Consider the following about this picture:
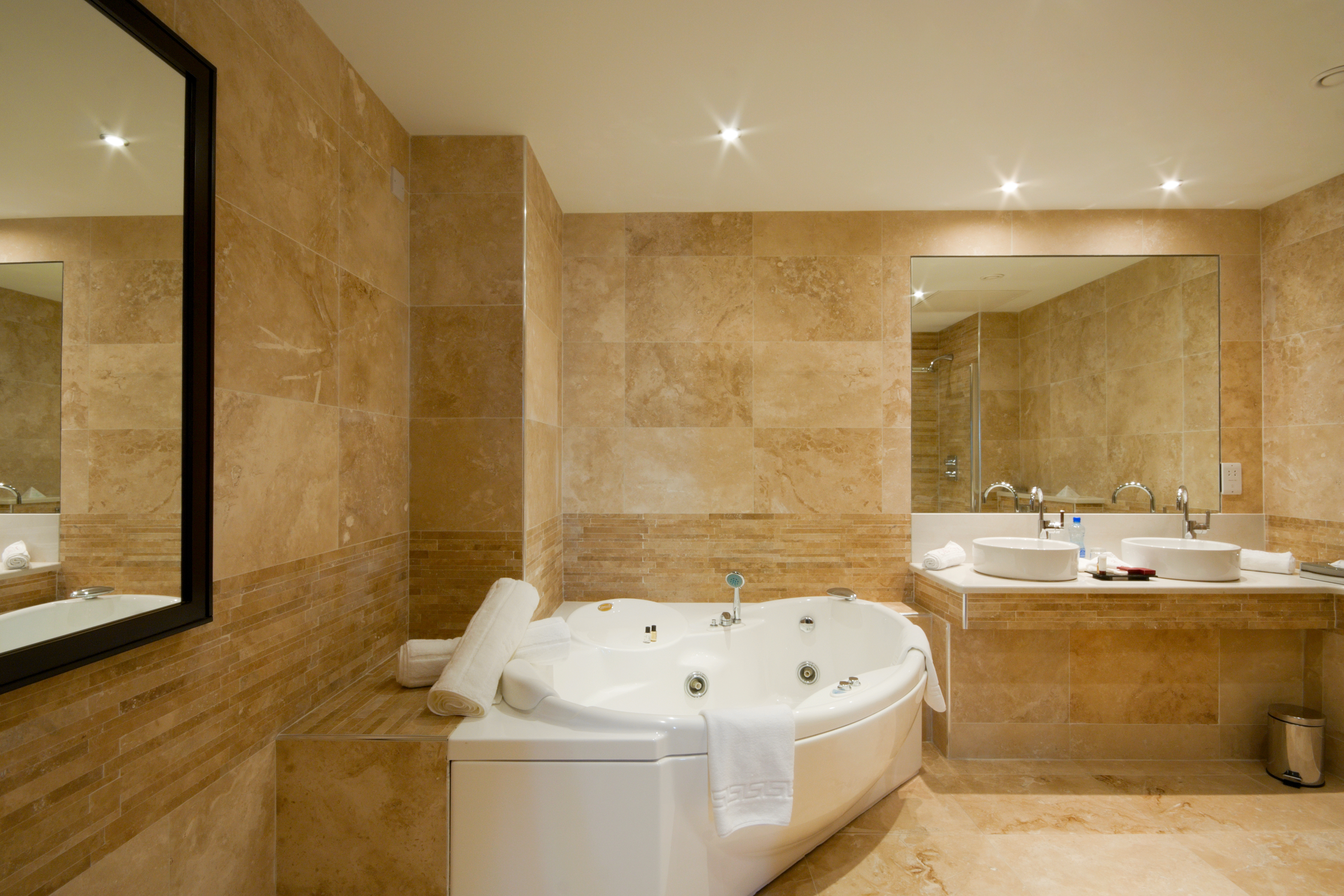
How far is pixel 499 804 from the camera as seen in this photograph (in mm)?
1518

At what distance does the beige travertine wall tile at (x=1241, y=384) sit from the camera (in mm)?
2846

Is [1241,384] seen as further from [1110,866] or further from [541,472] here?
[541,472]

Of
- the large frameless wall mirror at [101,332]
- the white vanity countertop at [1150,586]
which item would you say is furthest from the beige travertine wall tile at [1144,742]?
the large frameless wall mirror at [101,332]

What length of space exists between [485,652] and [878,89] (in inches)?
82.1

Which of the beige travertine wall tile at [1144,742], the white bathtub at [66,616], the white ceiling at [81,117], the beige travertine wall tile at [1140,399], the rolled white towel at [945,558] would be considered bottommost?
the beige travertine wall tile at [1144,742]

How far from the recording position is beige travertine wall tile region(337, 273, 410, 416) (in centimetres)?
181

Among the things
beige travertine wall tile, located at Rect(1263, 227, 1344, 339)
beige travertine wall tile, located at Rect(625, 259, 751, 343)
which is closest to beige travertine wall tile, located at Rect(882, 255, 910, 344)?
beige travertine wall tile, located at Rect(625, 259, 751, 343)

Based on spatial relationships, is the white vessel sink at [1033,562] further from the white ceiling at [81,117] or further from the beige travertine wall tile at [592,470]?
the white ceiling at [81,117]

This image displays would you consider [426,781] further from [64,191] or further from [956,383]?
[956,383]

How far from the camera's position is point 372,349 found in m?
1.96

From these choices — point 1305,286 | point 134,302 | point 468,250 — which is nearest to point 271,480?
point 134,302

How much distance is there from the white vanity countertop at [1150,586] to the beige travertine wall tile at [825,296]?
1.20 meters

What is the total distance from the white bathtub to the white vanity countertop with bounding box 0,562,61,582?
0.16ft

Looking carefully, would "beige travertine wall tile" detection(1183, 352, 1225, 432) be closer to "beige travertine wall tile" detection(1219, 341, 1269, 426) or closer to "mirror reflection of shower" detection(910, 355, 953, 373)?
"beige travertine wall tile" detection(1219, 341, 1269, 426)
